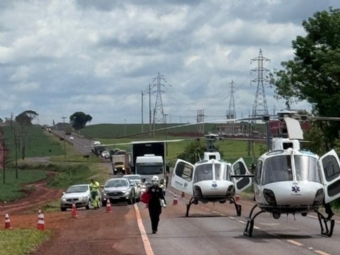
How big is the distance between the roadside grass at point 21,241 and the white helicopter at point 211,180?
8345mm

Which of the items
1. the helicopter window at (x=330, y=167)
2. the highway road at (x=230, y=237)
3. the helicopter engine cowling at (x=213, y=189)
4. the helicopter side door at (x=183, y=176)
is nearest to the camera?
the highway road at (x=230, y=237)

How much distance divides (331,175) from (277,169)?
1.58m

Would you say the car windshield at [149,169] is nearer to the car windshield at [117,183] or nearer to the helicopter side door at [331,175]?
the car windshield at [117,183]

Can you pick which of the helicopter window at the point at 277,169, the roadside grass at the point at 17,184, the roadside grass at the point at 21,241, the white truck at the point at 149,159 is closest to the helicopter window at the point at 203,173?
the roadside grass at the point at 21,241

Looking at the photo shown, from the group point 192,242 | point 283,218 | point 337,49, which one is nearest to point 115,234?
point 192,242

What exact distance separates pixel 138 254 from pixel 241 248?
2.55 meters

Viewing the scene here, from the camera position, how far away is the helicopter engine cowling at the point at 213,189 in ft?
109

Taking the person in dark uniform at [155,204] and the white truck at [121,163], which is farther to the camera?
the white truck at [121,163]

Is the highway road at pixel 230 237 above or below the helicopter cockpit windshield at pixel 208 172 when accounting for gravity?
below

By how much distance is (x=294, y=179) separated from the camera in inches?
893

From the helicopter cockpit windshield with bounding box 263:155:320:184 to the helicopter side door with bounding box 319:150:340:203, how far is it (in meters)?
0.40

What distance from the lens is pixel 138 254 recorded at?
764 inches

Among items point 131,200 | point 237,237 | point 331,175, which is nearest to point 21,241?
point 237,237

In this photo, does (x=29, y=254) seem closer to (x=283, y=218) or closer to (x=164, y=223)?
(x=164, y=223)
